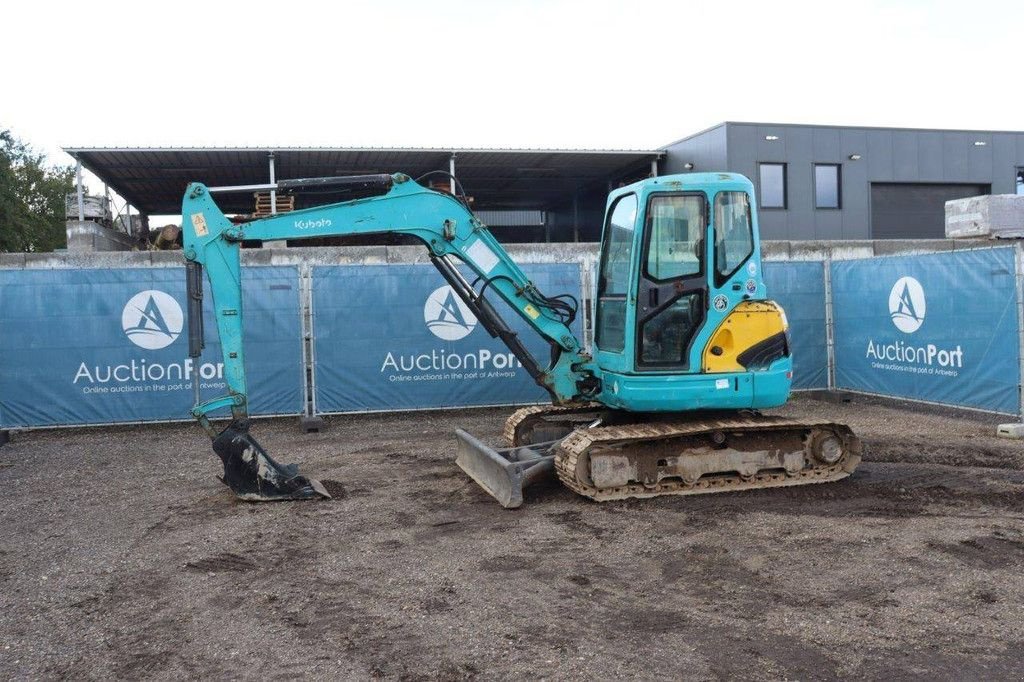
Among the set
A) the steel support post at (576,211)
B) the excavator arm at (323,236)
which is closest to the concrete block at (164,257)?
the excavator arm at (323,236)

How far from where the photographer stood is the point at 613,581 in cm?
546

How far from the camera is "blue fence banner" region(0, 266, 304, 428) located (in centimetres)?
1173

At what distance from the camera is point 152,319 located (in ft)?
39.0

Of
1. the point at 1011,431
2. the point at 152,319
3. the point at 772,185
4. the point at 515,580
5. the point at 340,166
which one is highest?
the point at 340,166

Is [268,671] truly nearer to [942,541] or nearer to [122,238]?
[942,541]

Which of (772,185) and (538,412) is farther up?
(772,185)

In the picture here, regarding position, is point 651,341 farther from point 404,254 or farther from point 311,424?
point 404,254

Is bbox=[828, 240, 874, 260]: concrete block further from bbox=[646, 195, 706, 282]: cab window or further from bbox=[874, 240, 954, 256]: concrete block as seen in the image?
bbox=[646, 195, 706, 282]: cab window

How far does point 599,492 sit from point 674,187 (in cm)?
276

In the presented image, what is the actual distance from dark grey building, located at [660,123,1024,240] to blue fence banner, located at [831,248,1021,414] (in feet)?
33.6

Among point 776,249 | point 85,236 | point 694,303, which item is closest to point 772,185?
point 776,249

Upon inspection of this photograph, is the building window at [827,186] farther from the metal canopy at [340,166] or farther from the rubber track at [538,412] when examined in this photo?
the rubber track at [538,412]

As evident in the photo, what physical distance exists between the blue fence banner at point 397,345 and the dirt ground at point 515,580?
135 inches

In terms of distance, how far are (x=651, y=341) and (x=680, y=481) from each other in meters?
1.27
